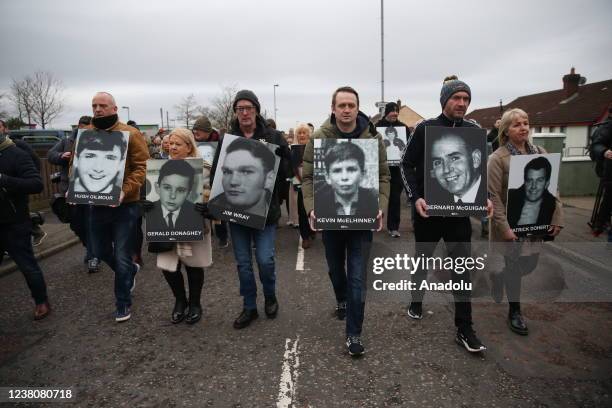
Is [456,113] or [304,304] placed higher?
[456,113]

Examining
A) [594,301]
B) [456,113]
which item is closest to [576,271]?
[594,301]

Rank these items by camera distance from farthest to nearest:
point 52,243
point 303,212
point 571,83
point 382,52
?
point 571,83
point 382,52
point 52,243
point 303,212

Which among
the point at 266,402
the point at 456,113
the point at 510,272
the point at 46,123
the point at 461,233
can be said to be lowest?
the point at 266,402

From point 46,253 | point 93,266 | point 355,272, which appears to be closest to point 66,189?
point 93,266

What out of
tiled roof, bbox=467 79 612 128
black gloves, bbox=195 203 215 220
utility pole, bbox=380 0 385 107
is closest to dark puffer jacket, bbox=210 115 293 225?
black gloves, bbox=195 203 215 220

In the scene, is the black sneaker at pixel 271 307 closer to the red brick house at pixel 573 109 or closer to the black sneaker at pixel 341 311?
the black sneaker at pixel 341 311

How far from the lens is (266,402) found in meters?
2.68

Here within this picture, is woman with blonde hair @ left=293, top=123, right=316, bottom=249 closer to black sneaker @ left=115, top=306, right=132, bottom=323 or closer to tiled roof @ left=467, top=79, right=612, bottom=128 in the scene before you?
black sneaker @ left=115, top=306, right=132, bottom=323

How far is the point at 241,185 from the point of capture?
3512 millimetres

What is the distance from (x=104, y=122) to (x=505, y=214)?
12.8 ft

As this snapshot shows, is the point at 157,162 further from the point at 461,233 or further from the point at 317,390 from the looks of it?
the point at 461,233

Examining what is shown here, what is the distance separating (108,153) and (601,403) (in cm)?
453

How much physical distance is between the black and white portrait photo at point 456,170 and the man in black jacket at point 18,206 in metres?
3.88

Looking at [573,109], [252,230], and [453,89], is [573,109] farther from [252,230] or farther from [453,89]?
[252,230]
